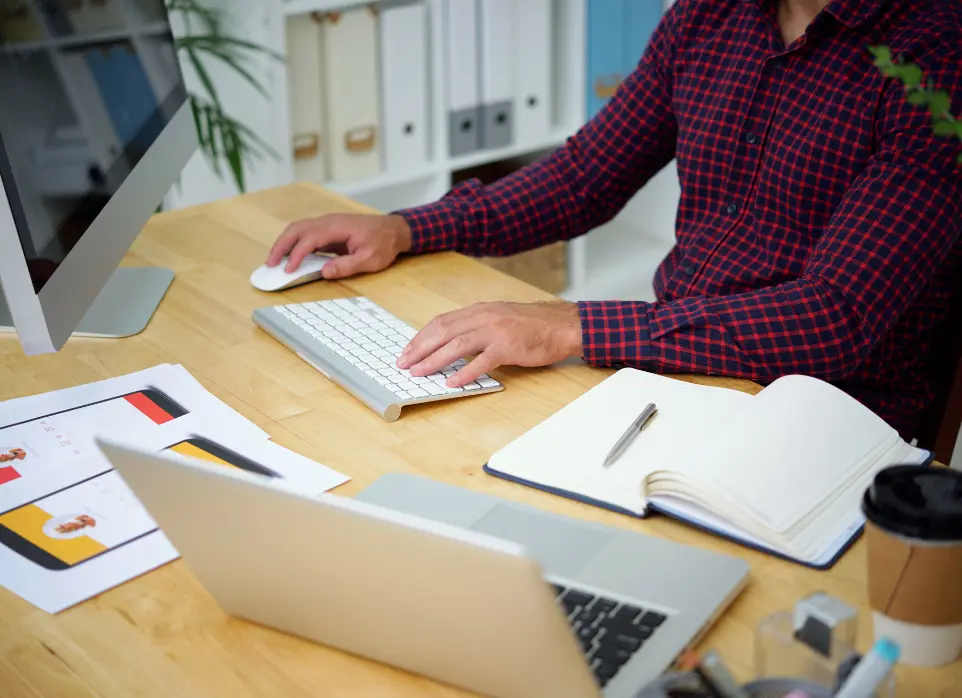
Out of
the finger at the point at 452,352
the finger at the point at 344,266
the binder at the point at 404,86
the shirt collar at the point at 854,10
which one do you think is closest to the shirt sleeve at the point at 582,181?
the finger at the point at 344,266

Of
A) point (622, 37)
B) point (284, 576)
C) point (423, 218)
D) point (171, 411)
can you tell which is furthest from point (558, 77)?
point (284, 576)

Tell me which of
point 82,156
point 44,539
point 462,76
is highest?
point 82,156

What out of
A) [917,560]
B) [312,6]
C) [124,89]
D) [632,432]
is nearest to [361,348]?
[632,432]

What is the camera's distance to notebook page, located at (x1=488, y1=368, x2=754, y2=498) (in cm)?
97

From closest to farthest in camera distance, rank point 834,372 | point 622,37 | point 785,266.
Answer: point 834,372, point 785,266, point 622,37

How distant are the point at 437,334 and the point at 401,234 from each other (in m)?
Result: 0.34

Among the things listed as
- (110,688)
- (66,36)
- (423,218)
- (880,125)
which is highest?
(66,36)

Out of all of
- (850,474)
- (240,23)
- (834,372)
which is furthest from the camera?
(240,23)

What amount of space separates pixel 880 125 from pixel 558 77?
171 centimetres

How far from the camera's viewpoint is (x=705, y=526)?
2.93 ft

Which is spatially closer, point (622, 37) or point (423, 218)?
point (423, 218)

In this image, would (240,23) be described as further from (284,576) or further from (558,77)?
(284,576)

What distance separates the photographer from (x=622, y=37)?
285 centimetres

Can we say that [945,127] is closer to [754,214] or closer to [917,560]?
[917,560]
